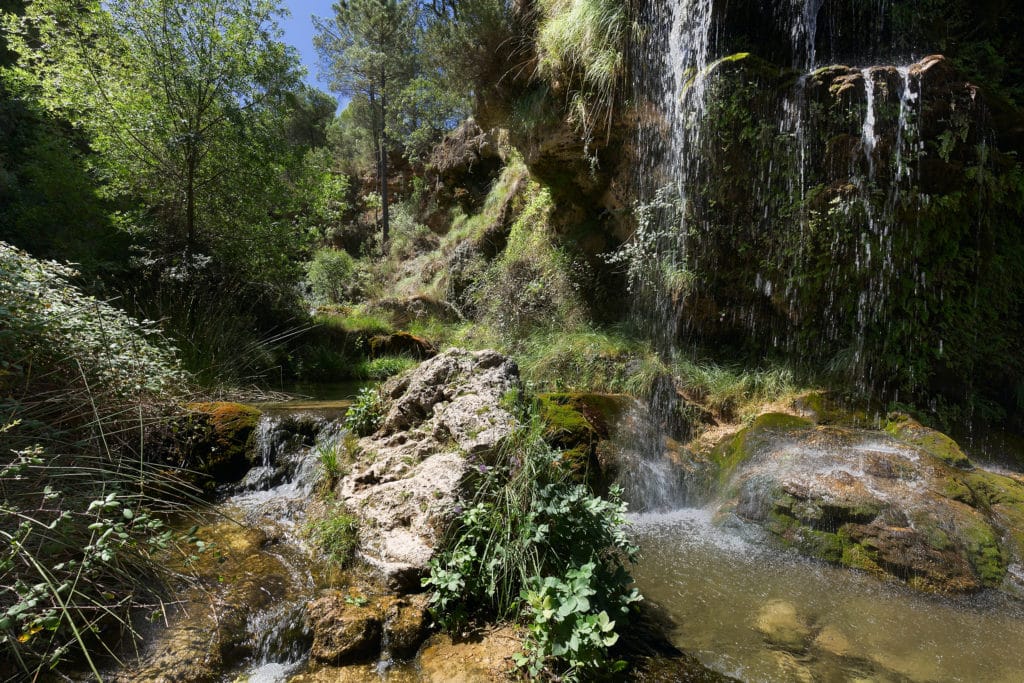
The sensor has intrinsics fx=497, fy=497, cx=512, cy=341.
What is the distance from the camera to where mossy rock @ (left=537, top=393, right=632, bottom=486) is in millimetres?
3741

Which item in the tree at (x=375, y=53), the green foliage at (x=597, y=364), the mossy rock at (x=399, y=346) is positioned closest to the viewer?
the green foliage at (x=597, y=364)

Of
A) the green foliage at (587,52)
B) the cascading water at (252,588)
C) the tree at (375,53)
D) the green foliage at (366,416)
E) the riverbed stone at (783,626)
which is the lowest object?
the riverbed stone at (783,626)

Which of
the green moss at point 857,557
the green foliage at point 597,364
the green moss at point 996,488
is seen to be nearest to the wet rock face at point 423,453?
the green foliage at point 597,364

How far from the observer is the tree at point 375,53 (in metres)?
16.9

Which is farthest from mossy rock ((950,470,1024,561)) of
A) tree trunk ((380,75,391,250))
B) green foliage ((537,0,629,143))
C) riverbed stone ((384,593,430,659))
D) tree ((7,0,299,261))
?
tree trunk ((380,75,391,250))

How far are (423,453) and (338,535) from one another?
73cm

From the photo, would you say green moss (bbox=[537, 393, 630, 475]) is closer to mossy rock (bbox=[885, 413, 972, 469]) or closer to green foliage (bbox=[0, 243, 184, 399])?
mossy rock (bbox=[885, 413, 972, 469])

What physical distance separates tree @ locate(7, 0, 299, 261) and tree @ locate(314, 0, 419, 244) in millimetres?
8526

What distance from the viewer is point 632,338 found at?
23.0 ft

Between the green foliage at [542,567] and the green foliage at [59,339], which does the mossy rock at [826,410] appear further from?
the green foliage at [59,339]

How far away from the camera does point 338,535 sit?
302cm

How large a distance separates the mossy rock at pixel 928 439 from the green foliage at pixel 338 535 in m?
4.68

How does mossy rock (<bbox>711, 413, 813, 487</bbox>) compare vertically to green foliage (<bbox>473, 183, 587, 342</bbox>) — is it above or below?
below

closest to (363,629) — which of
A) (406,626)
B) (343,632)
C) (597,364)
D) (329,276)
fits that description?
(343,632)
